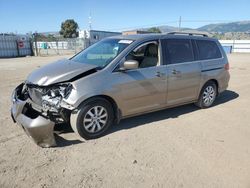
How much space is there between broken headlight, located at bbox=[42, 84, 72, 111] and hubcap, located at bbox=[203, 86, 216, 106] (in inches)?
139

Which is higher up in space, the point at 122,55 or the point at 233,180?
the point at 122,55

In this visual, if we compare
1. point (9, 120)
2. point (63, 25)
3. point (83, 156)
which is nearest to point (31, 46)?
point (9, 120)

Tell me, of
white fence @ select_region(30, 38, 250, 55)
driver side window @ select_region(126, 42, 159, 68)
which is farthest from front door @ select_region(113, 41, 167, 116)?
white fence @ select_region(30, 38, 250, 55)

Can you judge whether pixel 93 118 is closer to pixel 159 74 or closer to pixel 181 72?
pixel 159 74

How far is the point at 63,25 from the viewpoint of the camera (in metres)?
65.7

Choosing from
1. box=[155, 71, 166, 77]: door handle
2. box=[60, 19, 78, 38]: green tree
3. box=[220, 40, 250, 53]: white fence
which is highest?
box=[60, 19, 78, 38]: green tree

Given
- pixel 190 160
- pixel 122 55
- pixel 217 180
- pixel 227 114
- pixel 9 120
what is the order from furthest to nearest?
pixel 227 114
pixel 9 120
pixel 122 55
pixel 190 160
pixel 217 180

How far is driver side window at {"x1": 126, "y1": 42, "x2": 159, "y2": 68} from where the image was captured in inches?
189

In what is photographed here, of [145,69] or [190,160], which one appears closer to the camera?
[190,160]

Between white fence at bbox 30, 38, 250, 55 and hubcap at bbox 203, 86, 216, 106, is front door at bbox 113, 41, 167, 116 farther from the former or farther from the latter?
white fence at bbox 30, 38, 250, 55

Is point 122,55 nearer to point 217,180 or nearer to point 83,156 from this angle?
point 83,156

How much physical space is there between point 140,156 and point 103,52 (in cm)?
229

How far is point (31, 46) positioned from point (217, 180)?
28944 mm

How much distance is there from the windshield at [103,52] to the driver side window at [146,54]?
0.80 ft
